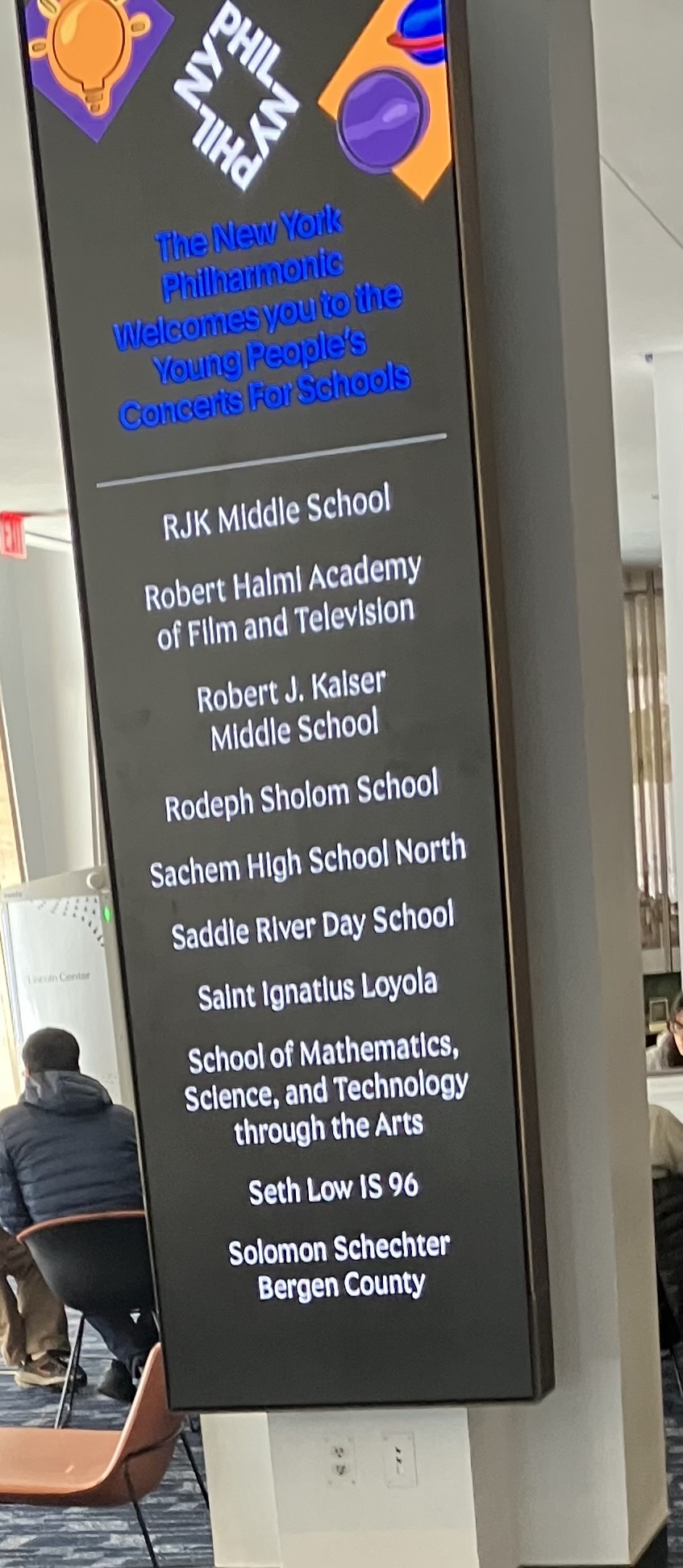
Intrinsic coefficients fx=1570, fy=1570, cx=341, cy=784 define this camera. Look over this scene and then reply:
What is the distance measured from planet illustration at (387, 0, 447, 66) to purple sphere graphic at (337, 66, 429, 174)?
0.03 m

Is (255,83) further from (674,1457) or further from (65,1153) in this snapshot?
(674,1457)

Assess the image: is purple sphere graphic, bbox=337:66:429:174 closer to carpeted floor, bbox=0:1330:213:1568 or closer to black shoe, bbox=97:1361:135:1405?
carpeted floor, bbox=0:1330:213:1568

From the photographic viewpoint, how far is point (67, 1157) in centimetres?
439

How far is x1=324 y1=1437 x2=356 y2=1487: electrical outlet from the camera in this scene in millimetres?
1948

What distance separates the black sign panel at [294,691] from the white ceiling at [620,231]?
949 mm

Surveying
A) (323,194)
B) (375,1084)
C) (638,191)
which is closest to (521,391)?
(323,194)

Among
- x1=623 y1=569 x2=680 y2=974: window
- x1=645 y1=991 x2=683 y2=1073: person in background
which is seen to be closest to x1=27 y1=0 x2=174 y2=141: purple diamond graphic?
x1=645 y1=991 x2=683 y2=1073: person in background

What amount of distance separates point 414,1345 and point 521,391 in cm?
114

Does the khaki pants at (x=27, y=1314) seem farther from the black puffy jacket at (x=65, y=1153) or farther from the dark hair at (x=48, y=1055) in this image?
the dark hair at (x=48, y=1055)

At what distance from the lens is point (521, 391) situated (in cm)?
188

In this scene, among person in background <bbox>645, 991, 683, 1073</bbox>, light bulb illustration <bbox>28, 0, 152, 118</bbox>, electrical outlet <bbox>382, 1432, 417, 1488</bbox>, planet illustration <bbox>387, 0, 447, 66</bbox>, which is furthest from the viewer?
person in background <bbox>645, 991, 683, 1073</bbox>

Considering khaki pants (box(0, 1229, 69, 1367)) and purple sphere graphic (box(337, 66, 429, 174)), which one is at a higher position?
purple sphere graphic (box(337, 66, 429, 174))

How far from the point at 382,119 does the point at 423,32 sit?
0.10 metres

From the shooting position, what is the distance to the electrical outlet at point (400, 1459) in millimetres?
1923
